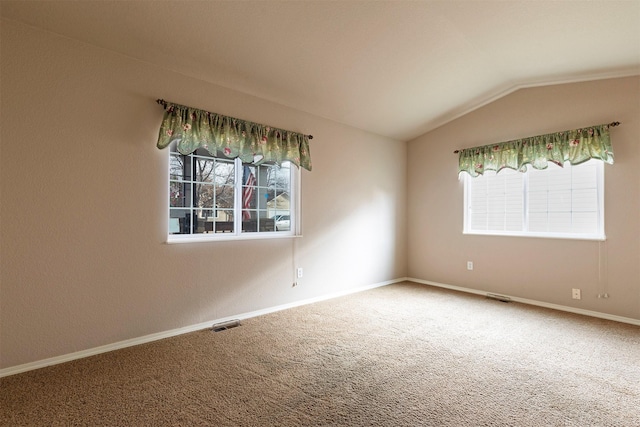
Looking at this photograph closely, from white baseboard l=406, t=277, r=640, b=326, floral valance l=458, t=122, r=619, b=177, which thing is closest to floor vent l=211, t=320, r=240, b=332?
white baseboard l=406, t=277, r=640, b=326

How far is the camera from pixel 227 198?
3.56m

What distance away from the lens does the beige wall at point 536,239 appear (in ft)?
11.4

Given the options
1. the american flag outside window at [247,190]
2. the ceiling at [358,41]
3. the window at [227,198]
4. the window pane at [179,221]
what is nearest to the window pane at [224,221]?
the window at [227,198]

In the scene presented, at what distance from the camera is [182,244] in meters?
3.13

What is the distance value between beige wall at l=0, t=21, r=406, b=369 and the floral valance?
2846mm

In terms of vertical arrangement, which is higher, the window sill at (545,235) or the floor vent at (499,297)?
the window sill at (545,235)

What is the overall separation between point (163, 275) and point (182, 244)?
33 centimetres

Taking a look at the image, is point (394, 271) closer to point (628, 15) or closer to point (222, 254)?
point (222, 254)

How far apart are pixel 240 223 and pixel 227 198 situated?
1.04 ft

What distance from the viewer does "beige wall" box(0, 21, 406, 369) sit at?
2.34 metres

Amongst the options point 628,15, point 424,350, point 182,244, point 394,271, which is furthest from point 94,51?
point 394,271

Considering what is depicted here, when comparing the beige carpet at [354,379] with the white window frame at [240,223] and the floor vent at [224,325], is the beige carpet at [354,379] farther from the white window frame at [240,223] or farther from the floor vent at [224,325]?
the white window frame at [240,223]

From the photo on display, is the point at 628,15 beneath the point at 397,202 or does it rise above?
above

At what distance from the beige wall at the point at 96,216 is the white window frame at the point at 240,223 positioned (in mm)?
73
